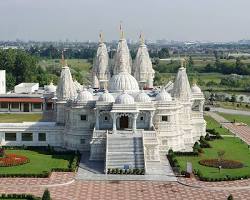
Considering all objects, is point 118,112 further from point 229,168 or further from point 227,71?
point 227,71

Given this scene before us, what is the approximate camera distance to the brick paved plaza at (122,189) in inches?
1411

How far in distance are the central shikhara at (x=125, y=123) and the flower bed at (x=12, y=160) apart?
221 inches

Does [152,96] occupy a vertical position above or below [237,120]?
above

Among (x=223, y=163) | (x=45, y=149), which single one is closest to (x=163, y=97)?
(x=223, y=163)

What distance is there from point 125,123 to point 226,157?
396 inches

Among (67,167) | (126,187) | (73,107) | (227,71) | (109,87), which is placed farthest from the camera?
(227,71)

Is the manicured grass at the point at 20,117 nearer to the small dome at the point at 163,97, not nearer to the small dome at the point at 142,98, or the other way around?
the small dome at the point at 142,98

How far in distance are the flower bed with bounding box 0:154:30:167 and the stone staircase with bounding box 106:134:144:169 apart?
7315 millimetres

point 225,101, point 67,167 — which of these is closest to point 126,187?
point 67,167

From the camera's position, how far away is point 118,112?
4619 centimetres

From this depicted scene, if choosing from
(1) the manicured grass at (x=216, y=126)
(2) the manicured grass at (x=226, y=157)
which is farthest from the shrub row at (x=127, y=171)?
(1) the manicured grass at (x=216, y=126)

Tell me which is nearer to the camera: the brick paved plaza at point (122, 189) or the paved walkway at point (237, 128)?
the brick paved plaza at point (122, 189)

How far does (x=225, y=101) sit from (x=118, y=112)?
53.2 metres

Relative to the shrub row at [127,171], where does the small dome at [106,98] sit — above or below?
above
